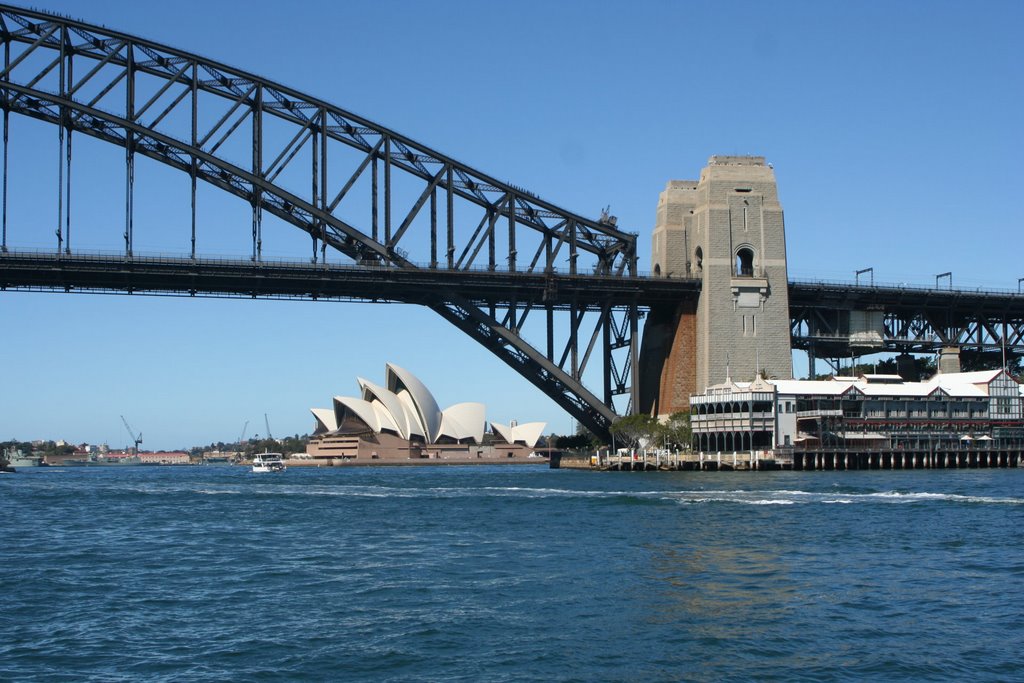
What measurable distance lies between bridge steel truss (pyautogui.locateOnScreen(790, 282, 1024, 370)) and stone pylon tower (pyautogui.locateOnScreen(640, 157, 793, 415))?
20.6 ft

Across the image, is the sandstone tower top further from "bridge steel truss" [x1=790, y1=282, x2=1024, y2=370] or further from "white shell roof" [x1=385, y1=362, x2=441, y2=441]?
"white shell roof" [x1=385, y1=362, x2=441, y2=441]

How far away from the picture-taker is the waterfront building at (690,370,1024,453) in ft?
341

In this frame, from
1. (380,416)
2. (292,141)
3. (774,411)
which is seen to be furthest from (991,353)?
(380,416)

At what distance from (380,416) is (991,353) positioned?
94273 millimetres

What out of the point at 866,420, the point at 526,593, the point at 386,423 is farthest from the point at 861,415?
the point at 386,423

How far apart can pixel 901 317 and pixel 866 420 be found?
69.6ft

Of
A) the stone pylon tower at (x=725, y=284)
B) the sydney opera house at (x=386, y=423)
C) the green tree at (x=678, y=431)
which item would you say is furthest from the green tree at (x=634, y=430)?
the sydney opera house at (x=386, y=423)

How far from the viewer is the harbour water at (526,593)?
25.8 m

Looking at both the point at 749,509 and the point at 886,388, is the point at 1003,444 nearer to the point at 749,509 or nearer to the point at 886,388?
the point at 886,388

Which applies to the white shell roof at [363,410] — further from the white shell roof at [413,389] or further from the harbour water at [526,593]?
the harbour water at [526,593]

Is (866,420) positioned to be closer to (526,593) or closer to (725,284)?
(725,284)

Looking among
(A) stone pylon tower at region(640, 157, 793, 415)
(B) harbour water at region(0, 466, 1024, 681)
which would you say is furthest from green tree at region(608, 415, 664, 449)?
(B) harbour water at region(0, 466, 1024, 681)

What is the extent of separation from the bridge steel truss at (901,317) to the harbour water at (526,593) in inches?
2321

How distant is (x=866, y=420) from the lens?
109 m
